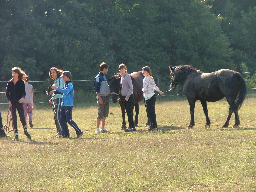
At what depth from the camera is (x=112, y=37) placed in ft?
127

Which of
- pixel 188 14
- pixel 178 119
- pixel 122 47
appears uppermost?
pixel 188 14

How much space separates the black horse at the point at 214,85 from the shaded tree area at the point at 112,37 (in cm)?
1938

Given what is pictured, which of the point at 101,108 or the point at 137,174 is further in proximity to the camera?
the point at 101,108

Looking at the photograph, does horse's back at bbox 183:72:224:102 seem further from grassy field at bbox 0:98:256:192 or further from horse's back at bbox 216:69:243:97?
grassy field at bbox 0:98:256:192

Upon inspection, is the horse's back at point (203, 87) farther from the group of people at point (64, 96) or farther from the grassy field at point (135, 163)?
the grassy field at point (135, 163)

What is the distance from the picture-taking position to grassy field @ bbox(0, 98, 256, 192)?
6.48 meters

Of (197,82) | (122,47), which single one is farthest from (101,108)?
(122,47)

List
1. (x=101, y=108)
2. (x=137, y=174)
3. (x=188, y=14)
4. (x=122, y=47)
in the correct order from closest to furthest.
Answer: (x=137, y=174), (x=101, y=108), (x=122, y=47), (x=188, y=14)

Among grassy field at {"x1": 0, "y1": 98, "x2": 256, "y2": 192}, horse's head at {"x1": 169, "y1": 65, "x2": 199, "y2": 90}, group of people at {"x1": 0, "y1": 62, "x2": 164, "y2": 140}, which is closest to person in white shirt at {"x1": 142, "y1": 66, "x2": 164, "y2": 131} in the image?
group of people at {"x1": 0, "y1": 62, "x2": 164, "y2": 140}

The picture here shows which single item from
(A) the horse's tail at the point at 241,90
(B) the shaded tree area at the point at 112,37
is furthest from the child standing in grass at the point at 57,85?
(B) the shaded tree area at the point at 112,37

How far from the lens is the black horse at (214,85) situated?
42.7 ft

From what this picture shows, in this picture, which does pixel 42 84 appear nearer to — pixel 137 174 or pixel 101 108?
pixel 101 108

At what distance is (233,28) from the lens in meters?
51.4

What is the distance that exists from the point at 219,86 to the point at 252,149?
4.59 metres
